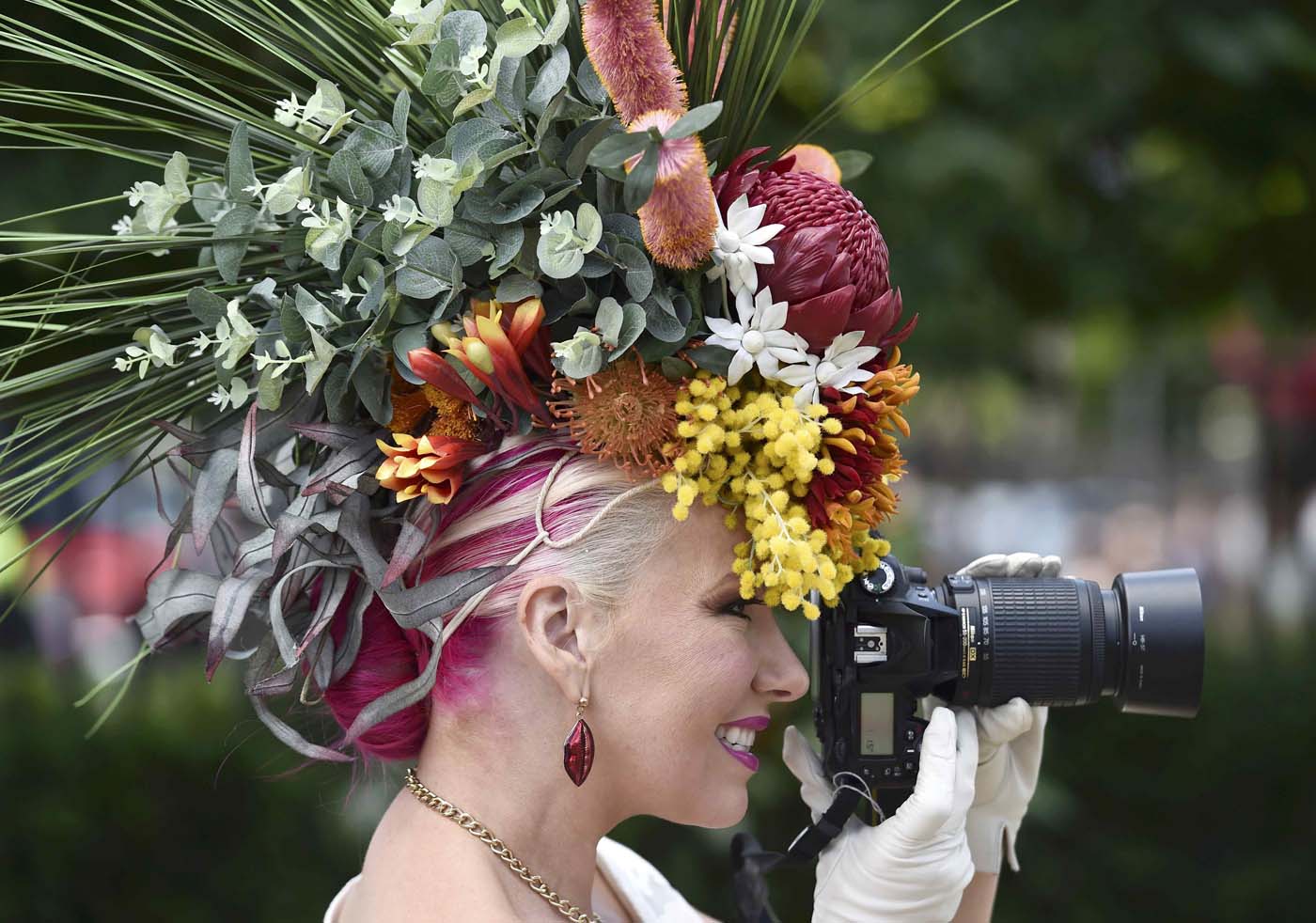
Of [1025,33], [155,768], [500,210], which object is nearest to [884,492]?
[500,210]

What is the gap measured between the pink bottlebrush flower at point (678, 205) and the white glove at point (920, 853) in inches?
31.1

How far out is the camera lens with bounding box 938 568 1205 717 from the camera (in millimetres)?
2006

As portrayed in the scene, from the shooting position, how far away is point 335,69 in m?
1.78

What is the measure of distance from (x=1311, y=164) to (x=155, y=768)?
A: 3.92 metres

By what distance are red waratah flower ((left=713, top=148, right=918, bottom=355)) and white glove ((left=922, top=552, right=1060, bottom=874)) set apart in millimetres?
564

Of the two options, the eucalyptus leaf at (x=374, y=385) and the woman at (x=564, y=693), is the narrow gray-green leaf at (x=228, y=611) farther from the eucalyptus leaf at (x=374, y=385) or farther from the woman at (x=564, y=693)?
the eucalyptus leaf at (x=374, y=385)

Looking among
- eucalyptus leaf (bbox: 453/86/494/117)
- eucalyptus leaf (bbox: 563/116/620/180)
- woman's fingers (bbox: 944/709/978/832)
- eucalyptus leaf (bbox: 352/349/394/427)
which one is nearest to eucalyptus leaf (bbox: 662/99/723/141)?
eucalyptus leaf (bbox: 563/116/620/180)

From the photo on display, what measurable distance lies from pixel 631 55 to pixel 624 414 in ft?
1.31

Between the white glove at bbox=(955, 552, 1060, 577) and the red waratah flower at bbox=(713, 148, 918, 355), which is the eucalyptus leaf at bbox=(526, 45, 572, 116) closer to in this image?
the red waratah flower at bbox=(713, 148, 918, 355)

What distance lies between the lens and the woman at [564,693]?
1.70 m

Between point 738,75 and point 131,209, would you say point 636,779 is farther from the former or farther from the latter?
point 131,209

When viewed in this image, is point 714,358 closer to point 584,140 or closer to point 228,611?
point 584,140

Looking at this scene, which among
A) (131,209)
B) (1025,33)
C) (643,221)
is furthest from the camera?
(1025,33)

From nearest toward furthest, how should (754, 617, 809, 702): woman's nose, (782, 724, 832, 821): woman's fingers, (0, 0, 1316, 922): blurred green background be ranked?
1. (754, 617, 809, 702): woman's nose
2. (782, 724, 832, 821): woman's fingers
3. (0, 0, 1316, 922): blurred green background
